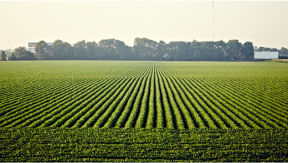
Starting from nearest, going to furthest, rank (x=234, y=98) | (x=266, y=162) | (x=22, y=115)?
(x=266, y=162), (x=22, y=115), (x=234, y=98)

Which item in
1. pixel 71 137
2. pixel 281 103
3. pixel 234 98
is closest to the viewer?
pixel 71 137

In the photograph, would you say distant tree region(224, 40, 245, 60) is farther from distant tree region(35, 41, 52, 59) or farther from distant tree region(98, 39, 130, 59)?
distant tree region(35, 41, 52, 59)

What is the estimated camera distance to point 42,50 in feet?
363

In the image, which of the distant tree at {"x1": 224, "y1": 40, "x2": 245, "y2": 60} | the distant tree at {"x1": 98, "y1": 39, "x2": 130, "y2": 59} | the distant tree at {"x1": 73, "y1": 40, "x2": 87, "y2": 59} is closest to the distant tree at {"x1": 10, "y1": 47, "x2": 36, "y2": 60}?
the distant tree at {"x1": 73, "y1": 40, "x2": 87, "y2": 59}

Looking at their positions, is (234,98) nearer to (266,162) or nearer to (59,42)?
(266,162)

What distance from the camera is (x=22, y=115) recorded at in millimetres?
12938

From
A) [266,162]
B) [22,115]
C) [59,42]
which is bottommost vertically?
[266,162]

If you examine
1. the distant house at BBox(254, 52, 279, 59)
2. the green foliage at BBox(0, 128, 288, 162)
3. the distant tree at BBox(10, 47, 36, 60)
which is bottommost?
the green foliage at BBox(0, 128, 288, 162)

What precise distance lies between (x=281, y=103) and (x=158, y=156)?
1364 centimetres

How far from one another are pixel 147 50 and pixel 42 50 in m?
60.6

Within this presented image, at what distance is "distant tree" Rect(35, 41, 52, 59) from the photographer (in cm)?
10975

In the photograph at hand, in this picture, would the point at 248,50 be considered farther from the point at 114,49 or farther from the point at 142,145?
the point at 142,145

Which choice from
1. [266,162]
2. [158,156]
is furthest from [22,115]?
[266,162]

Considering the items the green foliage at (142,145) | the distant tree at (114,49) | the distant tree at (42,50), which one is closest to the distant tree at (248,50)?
the distant tree at (114,49)
